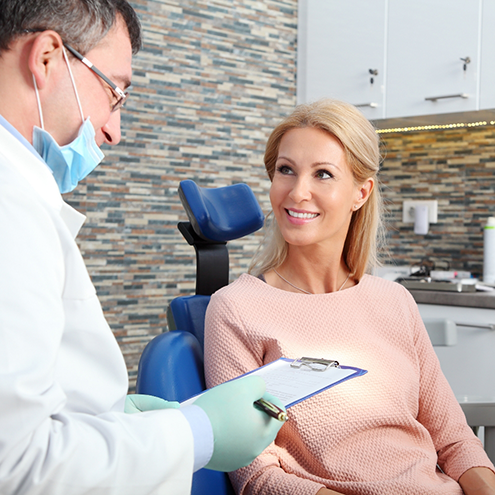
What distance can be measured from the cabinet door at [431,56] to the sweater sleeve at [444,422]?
1664mm

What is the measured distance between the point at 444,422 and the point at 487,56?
1883mm

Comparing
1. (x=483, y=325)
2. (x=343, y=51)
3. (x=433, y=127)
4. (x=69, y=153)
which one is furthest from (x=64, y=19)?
(x=433, y=127)

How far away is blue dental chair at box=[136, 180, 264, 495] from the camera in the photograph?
114 centimetres

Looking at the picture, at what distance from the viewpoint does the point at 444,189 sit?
3000 mm

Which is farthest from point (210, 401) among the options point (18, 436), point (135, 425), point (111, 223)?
point (111, 223)

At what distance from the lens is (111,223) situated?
8.34ft

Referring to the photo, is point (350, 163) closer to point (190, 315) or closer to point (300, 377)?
point (190, 315)

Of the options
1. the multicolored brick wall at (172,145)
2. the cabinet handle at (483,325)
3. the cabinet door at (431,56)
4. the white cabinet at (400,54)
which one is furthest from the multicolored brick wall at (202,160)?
the cabinet handle at (483,325)

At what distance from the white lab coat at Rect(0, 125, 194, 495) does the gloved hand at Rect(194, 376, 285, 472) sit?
66 mm

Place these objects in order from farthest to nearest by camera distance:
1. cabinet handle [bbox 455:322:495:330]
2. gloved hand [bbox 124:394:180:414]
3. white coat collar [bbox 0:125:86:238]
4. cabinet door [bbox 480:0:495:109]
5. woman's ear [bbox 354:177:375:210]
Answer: cabinet door [bbox 480:0:495:109], cabinet handle [bbox 455:322:495:330], woman's ear [bbox 354:177:375:210], gloved hand [bbox 124:394:180:414], white coat collar [bbox 0:125:86:238]

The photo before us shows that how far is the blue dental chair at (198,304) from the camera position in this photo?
114 centimetres

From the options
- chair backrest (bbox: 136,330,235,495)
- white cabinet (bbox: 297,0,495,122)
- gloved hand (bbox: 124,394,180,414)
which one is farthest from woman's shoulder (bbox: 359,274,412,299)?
white cabinet (bbox: 297,0,495,122)

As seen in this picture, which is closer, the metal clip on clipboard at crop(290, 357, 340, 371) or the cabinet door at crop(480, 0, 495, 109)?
the metal clip on clipboard at crop(290, 357, 340, 371)

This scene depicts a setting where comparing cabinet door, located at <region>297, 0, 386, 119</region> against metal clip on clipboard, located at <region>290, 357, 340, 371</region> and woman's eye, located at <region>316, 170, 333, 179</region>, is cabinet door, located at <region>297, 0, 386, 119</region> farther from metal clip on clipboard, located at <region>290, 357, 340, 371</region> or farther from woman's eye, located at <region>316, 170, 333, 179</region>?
metal clip on clipboard, located at <region>290, 357, 340, 371</region>
